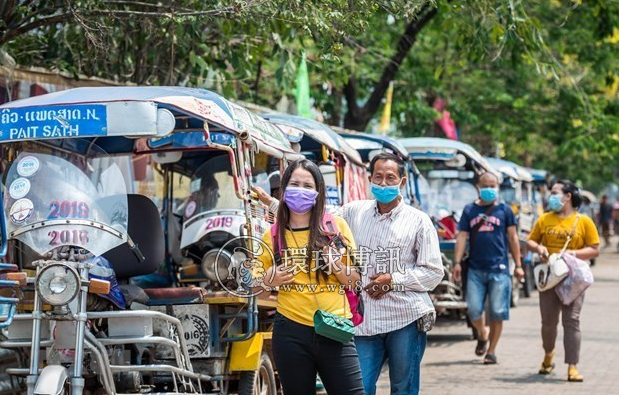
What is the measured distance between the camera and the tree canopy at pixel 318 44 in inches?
340

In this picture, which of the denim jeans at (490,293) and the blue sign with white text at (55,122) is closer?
the blue sign with white text at (55,122)

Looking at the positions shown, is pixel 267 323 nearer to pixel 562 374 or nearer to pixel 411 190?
pixel 562 374

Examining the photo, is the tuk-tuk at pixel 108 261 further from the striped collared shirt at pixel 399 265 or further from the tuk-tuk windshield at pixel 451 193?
the tuk-tuk windshield at pixel 451 193

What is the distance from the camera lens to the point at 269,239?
5324 mm

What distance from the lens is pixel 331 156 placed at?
9977 mm

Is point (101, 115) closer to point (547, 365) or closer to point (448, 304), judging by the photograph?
point (547, 365)

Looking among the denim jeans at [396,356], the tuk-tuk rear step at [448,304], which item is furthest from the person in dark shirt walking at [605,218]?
the denim jeans at [396,356]

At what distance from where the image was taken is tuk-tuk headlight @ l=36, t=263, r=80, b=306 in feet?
18.7

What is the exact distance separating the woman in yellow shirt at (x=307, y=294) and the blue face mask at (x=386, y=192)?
77cm

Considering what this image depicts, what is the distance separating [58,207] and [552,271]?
5032 mm

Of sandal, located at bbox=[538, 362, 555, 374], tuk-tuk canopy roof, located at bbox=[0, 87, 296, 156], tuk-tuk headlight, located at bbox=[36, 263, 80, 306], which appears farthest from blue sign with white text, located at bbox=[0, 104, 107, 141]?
sandal, located at bbox=[538, 362, 555, 374]

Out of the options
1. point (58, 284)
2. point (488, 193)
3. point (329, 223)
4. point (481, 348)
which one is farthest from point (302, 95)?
point (329, 223)

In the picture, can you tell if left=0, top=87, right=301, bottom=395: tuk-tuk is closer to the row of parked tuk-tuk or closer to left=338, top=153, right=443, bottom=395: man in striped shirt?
the row of parked tuk-tuk

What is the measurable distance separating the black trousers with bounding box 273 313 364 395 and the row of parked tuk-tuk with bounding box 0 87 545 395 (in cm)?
108
